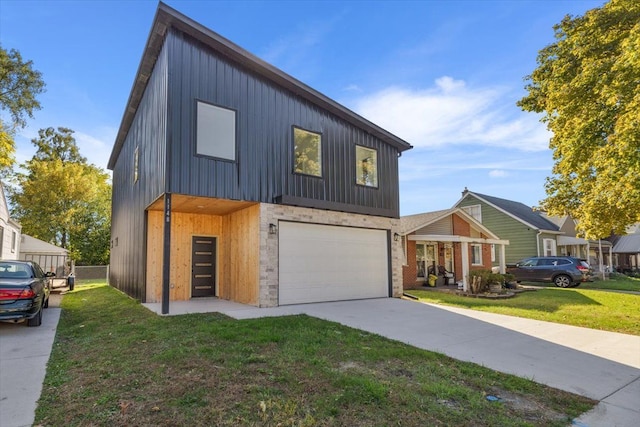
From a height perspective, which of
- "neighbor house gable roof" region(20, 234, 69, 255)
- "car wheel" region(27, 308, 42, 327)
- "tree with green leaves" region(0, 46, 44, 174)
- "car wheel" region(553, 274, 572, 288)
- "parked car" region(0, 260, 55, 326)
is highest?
"tree with green leaves" region(0, 46, 44, 174)

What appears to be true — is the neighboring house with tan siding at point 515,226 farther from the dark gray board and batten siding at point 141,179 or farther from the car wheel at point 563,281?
the dark gray board and batten siding at point 141,179

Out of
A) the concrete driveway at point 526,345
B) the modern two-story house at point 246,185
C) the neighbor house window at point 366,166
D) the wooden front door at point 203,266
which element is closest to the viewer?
the concrete driveway at point 526,345

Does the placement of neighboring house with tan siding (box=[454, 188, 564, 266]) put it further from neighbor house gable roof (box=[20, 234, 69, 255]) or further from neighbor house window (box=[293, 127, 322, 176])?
neighbor house gable roof (box=[20, 234, 69, 255])

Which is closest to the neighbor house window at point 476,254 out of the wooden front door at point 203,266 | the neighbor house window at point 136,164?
→ the wooden front door at point 203,266

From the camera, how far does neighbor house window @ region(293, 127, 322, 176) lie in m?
11.0

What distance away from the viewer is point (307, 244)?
10836 millimetres

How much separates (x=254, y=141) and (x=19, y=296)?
20.8 feet

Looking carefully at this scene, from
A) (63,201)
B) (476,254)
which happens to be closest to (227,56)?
(476,254)

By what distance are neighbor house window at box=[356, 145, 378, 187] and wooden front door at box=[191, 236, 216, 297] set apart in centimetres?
569

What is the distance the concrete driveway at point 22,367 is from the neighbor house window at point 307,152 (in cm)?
724

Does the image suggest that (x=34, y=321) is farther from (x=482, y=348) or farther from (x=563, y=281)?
(x=563, y=281)

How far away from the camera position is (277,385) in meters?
3.94

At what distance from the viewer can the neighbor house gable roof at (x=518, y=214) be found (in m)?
24.1

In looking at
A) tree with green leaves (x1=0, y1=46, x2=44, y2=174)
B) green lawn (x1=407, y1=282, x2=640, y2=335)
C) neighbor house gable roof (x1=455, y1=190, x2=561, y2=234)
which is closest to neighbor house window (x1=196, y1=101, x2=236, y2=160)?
green lawn (x1=407, y1=282, x2=640, y2=335)
